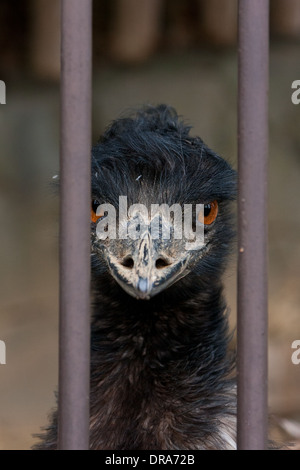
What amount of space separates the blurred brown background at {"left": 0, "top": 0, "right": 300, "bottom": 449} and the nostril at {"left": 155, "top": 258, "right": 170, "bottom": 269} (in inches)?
118

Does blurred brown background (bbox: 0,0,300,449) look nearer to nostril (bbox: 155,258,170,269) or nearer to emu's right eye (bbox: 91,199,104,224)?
emu's right eye (bbox: 91,199,104,224)

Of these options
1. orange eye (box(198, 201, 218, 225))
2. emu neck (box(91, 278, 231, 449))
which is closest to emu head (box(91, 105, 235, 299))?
orange eye (box(198, 201, 218, 225))

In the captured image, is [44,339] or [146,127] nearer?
[146,127]

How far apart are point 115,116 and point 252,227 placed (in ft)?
13.1

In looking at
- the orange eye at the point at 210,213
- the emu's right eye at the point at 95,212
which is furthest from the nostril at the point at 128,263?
the orange eye at the point at 210,213

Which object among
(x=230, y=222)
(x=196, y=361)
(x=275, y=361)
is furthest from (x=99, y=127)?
(x=196, y=361)

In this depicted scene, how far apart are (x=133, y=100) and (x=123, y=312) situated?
3.24 m

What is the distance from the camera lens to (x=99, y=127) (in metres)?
5.72

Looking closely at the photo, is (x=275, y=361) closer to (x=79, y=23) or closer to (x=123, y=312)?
(x=123, y=312)

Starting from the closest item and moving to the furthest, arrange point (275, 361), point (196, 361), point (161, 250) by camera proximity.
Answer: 1. point (161, 250)
2. point (196, 361)
3. point (275, 361)

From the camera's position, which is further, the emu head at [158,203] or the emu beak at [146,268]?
the emu head at [158,203]

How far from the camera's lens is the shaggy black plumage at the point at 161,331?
240cm

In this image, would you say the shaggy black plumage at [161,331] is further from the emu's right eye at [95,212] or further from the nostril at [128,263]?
the nostril at [128,263]

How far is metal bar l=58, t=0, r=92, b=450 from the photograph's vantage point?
5.53 ft
